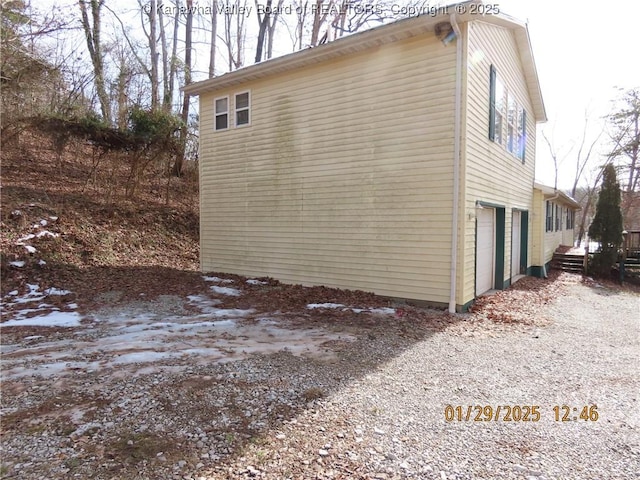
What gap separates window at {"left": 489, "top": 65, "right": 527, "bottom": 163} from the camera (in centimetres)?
811

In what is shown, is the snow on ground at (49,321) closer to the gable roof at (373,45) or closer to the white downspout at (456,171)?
the white downspout at (456,171)

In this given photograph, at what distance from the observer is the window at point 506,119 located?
8.11m

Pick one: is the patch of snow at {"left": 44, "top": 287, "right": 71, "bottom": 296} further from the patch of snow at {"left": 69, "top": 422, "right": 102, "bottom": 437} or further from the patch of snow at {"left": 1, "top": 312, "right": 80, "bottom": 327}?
the patch of snow at {"left": 69, "top": 422, "right": 102, "bottom": 437}

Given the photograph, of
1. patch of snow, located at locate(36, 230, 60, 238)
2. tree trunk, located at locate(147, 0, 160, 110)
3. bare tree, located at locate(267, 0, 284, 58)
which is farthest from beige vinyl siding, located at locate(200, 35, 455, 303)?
bare tree, located at locate(267, 0, 284, 58)

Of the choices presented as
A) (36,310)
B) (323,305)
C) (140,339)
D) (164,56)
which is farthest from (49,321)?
(164,56)

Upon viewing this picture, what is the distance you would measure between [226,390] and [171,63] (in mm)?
18262

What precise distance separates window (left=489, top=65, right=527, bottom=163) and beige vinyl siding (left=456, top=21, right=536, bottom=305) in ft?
0.65

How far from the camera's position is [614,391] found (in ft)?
12.2

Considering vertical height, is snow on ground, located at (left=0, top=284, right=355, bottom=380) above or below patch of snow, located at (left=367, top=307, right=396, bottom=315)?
below

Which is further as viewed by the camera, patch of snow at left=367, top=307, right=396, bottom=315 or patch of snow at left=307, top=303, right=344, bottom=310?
patch of snow at left=307, top=303, right=344, bottom=310

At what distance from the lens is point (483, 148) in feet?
25.2

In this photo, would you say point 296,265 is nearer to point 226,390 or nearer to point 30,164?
point 226,390

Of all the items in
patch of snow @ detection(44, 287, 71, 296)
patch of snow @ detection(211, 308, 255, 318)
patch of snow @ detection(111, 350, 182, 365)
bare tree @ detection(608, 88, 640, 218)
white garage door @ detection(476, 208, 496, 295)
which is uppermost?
bare tree @ detection(608, 88, 640, 218)

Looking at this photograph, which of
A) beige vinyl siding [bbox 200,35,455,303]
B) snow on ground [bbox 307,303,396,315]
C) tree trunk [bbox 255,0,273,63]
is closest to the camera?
snow on ground [bbox 307,303,396,315]
